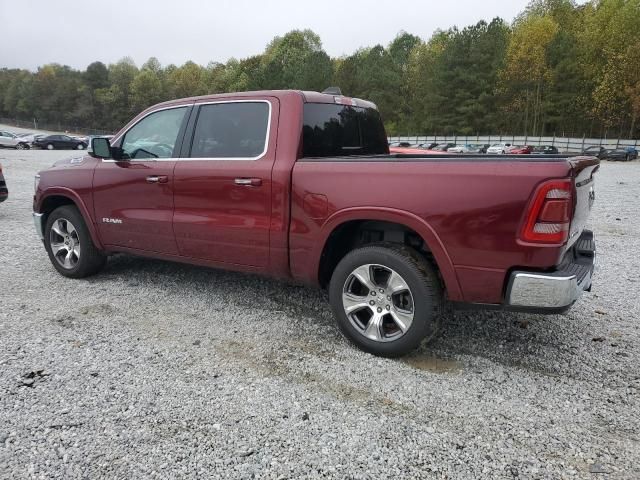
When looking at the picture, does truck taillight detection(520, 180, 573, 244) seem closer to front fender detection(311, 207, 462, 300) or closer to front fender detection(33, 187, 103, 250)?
front fender detection(311, 207, 462, 300)

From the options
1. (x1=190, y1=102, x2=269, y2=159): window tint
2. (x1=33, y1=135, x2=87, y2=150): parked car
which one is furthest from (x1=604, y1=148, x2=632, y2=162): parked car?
(x1=33, y1=135, x2=87, y2=150): parked car

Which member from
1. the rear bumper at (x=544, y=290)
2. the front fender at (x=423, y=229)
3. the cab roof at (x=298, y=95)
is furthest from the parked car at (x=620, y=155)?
the front fender at (x=423, y=229)

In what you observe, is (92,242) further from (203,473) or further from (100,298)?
(203,473)

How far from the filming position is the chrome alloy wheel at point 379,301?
3.30 metres

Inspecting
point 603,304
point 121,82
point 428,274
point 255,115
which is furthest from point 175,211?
point 121,82

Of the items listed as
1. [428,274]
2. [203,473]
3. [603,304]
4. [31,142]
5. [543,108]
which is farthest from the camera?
[543,108]

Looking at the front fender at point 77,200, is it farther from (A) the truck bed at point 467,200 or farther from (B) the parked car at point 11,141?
(B) the parked car at point 11,141

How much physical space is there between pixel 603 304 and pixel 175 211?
4016 millimetres

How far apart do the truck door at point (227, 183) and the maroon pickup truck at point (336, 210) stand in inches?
0.5

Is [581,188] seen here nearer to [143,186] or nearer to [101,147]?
[143,186]

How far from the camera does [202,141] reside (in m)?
4.18

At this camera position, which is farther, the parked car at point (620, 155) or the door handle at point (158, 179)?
the parked car at point (620, 155)

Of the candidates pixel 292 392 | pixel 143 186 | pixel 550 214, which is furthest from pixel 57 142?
pixel 550 214

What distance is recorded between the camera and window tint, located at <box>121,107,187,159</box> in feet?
14.4
